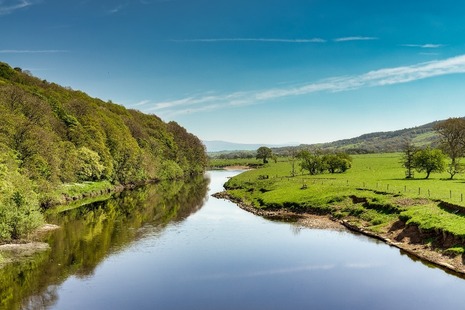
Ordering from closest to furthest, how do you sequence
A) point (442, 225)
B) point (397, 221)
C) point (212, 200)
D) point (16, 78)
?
1. point (442, 225)
2. point (397, 221)
3. point (212, 200)
4. point (16, 78)

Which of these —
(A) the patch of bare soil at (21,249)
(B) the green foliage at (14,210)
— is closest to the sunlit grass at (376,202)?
(A) the patch of bare soil at (21,249)

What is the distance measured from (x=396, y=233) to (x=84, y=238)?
3977cm

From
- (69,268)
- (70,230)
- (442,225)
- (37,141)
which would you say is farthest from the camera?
(37,141)

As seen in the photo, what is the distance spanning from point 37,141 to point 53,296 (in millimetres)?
51288

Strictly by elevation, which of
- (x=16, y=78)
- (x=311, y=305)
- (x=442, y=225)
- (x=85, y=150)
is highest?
(x=16, y=78)

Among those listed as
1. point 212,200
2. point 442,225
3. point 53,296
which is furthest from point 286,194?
point 53,296

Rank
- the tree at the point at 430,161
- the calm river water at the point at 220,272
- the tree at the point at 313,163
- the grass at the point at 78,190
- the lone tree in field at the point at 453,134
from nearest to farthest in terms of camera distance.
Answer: the calm river water at the point at 220,272
the grass at the point at 78,190
the tree at the point at 430,161
the lone tree in field at the point at 453,134
the tree at the point at 313,163

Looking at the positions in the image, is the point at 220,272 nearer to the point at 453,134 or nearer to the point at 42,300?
the point at 42,300

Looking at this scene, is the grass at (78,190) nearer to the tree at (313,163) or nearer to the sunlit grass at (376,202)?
the sunlit grass at (376,202)

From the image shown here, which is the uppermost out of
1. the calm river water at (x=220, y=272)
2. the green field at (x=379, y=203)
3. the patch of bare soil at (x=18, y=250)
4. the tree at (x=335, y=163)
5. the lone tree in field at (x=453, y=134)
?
the lone tree in field at (x=453, y=134)

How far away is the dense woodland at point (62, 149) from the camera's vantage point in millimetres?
53238

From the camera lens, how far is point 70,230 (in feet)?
184

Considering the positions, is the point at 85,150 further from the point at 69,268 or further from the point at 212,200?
the point at 69,268

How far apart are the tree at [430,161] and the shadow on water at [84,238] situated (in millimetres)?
51977
